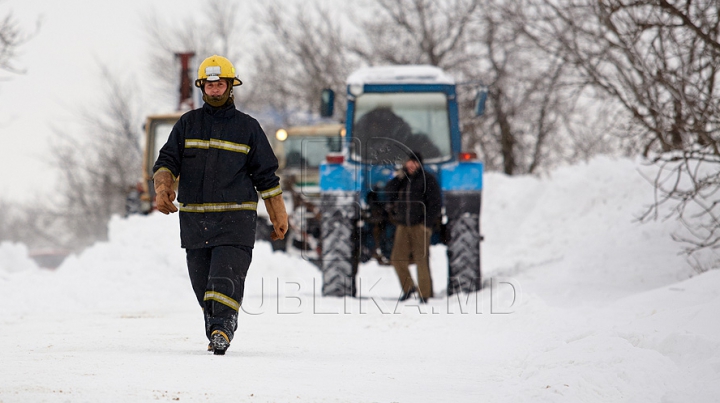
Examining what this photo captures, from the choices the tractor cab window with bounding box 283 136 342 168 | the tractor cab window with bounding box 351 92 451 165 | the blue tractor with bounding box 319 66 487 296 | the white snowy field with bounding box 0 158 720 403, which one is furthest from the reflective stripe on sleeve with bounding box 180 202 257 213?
the tractor cab window with bounding box 283 136 342 168

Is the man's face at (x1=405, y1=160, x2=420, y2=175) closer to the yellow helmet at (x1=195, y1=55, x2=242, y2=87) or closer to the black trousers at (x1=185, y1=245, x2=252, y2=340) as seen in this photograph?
the black trousers at (x1=185, y1=245, x2=252, y2=340)

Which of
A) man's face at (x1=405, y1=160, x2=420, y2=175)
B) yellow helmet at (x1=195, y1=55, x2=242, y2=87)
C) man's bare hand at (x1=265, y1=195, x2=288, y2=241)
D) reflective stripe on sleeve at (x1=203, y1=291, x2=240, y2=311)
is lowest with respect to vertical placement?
reflective stripe on sleeve at (x1=203, y1=291, x2=240, y2=311)

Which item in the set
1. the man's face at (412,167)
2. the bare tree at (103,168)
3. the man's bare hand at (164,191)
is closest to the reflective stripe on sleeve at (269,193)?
the man's bare hand at (164,191)

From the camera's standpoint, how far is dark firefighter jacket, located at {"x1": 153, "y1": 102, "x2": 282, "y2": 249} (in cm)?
589

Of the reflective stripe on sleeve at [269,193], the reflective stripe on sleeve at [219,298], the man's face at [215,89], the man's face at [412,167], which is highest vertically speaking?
the man's face at [215,89]

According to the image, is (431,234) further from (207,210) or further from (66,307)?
(207,210)

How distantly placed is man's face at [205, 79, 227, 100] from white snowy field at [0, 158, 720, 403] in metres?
1.54

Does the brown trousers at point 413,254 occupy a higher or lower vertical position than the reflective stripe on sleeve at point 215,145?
lower

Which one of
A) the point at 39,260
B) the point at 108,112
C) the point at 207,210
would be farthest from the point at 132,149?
the point at 207,210

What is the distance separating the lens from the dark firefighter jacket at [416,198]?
10633mm

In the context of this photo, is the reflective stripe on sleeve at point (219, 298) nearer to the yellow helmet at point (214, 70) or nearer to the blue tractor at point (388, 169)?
the yellow helmet at point (214, 70)

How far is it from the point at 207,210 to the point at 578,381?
2448 mm

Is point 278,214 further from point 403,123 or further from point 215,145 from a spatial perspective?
point 403,123

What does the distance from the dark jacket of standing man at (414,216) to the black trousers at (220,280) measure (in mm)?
4796
